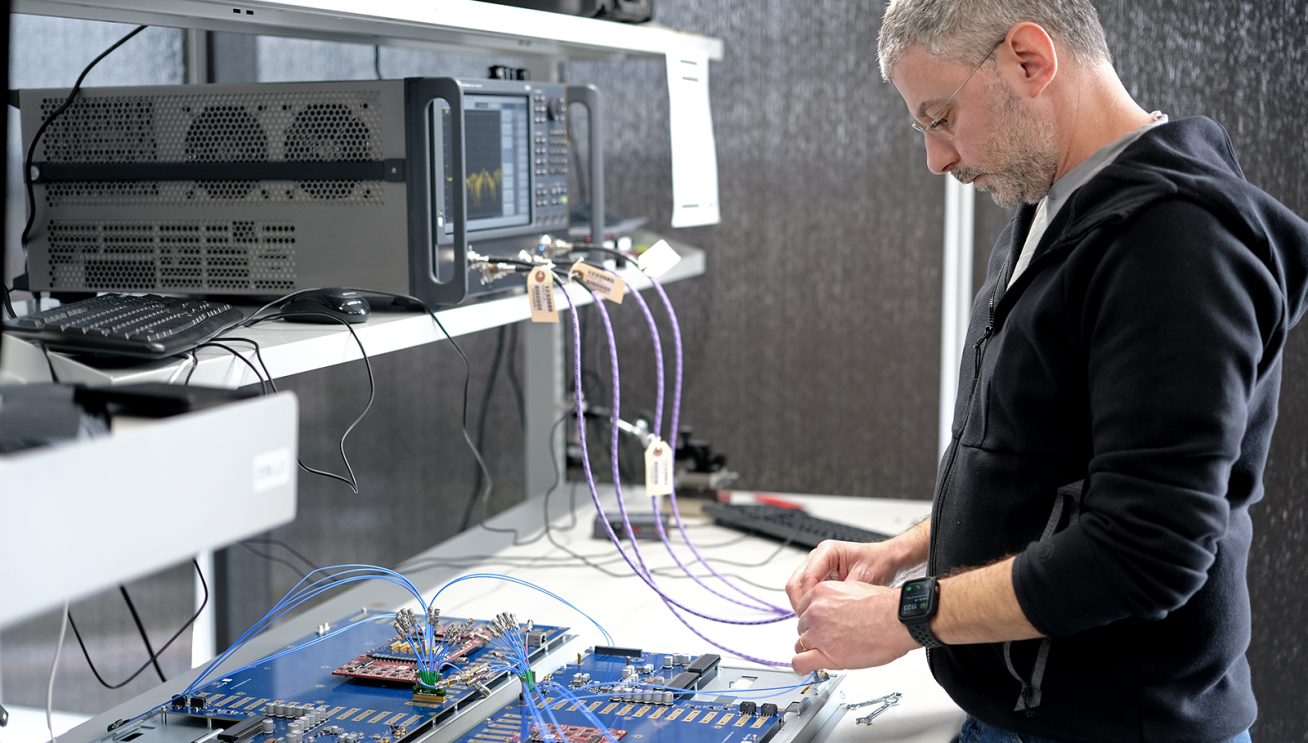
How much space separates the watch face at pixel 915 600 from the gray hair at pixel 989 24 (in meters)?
0.49

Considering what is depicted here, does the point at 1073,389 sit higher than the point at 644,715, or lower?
higher

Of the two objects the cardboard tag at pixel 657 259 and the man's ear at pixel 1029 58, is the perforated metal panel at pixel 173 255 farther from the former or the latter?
the man's ear at pixel 1029 58

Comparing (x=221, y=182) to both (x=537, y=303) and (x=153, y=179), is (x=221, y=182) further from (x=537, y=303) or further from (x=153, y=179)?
(x=537, y=303)

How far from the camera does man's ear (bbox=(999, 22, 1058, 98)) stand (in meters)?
1.05

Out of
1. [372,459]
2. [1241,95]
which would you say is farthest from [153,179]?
[1241,95]

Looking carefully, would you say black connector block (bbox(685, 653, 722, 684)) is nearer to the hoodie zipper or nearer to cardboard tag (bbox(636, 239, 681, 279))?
the hoodie zipper

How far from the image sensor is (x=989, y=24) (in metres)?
1.07

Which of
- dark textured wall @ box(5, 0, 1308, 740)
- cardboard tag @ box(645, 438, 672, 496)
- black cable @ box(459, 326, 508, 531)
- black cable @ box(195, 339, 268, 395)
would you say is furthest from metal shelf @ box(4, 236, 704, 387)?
black cable @ box(459, 326, 508, 531)

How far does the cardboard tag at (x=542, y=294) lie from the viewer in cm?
146

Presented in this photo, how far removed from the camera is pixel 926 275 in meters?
2.20

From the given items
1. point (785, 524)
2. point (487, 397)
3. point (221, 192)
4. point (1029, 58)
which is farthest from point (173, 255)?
point (487, 397)

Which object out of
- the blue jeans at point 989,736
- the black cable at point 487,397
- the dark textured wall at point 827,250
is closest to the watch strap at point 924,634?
the blue jeans at point 989,736

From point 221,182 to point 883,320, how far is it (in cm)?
130

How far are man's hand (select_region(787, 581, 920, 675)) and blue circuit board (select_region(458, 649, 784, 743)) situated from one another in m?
0.09
